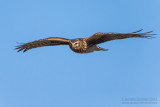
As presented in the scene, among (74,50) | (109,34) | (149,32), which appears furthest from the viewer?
(74,50)

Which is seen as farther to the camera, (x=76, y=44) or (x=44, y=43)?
(x=44, y=43)

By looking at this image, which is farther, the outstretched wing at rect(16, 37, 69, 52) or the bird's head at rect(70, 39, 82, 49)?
the outstretched wing at rect(16, 37, 69, 52)

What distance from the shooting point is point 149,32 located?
42.0 ft

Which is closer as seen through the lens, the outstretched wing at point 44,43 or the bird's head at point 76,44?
the bird's head at point 76,44

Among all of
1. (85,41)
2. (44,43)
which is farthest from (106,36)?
(44,43)

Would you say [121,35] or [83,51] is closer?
[121,35]

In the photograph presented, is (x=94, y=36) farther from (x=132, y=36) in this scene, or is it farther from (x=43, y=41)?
(x=43, y=41)

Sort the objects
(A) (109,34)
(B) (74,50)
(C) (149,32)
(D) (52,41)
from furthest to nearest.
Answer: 1. (D) (52,41)
2. (B) (74,50)
3. (A) (109,34)
4. (C) (149,32)

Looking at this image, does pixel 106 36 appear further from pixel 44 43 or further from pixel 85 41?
pixel 44 43

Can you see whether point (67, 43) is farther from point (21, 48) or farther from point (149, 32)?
point (149, 32)

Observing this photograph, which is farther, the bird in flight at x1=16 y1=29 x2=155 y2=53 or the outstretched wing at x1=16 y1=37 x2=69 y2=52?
the outstretched wing at x1=16 y1=37 x2=69 y2=52

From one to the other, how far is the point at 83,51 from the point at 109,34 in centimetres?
174

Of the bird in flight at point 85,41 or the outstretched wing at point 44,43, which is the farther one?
the outstretched wing at point 44,43

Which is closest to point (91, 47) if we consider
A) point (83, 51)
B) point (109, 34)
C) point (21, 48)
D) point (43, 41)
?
point (83, 51)
